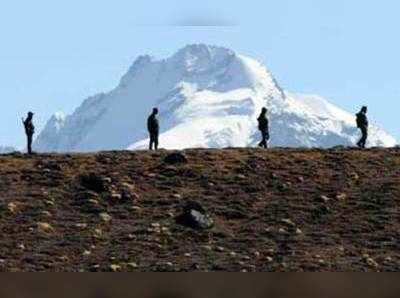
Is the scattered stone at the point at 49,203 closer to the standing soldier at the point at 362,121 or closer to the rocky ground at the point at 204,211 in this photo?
the rocky ground at the point at 204,211

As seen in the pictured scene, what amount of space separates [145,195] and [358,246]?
836cm

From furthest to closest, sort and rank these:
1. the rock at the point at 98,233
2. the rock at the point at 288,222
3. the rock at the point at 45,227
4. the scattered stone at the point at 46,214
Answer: the scattered stone at the point at 46,214 → the rock at the point at 288,222 → the rock at the point at 45,227 → the rock at the point at 98,233

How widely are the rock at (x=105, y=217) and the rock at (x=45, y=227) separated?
176 centimetres

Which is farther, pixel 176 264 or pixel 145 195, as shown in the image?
pixel 145 195

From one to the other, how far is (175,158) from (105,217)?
22.7 feet

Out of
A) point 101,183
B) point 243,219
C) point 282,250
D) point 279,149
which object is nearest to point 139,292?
point 282,250

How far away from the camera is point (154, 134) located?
46000 millimetres

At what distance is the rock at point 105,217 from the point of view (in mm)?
33906

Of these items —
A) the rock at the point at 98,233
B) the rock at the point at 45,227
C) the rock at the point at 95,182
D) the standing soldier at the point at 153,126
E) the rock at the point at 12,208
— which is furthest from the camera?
the standing soldier at the point at 153,126

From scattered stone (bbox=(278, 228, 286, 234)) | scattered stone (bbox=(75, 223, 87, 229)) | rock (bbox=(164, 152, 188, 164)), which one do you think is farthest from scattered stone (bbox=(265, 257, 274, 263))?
rock (bbox=(164, 152, 188, 164))

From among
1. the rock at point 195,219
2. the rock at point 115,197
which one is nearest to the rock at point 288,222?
the rock at point 195,219

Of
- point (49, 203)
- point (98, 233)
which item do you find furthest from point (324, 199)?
point (49, 203)

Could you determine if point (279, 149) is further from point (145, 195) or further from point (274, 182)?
point (145, 195)

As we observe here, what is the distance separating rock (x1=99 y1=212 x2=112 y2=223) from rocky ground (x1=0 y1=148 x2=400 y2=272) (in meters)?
0.07
